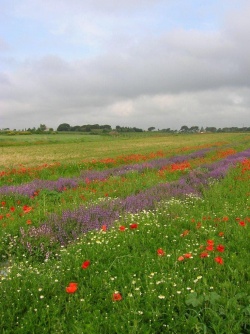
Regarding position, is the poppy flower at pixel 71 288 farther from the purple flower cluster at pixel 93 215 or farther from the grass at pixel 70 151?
the grass at pixel 70 151

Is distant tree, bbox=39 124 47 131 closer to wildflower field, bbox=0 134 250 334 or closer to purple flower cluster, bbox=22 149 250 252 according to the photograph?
purple flower cluster, bbox=22 149 250 252

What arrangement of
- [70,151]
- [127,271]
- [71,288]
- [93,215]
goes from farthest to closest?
[70,151] → [93,215] → [127,271] → [71,288]

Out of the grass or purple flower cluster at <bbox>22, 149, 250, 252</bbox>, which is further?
the grass

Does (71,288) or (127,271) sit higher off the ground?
(71,288)

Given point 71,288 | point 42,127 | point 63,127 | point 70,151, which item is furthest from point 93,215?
point 63,127

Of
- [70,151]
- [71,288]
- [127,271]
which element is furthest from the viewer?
[70,151]

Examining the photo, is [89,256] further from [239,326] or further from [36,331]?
[239,326]

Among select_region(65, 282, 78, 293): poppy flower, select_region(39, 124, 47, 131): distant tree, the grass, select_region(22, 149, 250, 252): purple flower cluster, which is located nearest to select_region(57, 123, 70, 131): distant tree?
select_region(39, 124, 47, 131): distant tree

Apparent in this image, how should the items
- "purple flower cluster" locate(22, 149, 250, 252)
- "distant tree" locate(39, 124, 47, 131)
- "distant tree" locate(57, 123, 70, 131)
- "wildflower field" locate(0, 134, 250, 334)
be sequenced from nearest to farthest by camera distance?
"wildflower field" locate(0, 134, 250, 334)
"purple flower cluster" locate(22, 149, 250, 252)
"distant tree" locate(39, 124, 47, 131)
"distant tree" locate(57, 123, 70, 131)

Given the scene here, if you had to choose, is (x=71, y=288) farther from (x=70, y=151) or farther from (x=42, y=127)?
(x=42, y=127)

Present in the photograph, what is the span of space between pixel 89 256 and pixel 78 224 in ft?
6.29

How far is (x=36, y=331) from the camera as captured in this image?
3.45 meters

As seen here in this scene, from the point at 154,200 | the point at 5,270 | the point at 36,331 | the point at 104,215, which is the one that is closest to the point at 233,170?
the point at 154,200

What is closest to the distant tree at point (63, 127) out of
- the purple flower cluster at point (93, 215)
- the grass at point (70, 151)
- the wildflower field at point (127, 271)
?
the grass at point (70, 151)
